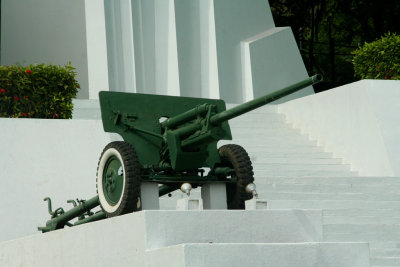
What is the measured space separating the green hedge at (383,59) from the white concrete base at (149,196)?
652cm

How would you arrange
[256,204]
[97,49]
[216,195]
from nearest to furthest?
[256,204] → [216,195] → [97,49]

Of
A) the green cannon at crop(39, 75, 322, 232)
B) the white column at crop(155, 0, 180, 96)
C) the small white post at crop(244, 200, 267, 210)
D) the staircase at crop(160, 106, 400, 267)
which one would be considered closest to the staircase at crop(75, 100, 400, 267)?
the staircase at crop(160, 106, 400, 267)

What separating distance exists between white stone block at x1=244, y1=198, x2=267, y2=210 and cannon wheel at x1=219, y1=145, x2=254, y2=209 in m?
0.23

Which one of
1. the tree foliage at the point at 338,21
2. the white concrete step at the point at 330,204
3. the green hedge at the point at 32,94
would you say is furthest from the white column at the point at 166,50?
the tree foliage at the point at 338,21

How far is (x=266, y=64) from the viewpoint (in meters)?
16.5

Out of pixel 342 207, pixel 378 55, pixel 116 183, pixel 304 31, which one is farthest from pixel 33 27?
pixel 304 31

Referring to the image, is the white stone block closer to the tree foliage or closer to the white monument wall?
the white monument wall

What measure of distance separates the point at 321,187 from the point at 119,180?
12.8ft

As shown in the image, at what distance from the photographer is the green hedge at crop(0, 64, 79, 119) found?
37.5 feet

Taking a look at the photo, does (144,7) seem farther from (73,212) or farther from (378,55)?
(73,212)

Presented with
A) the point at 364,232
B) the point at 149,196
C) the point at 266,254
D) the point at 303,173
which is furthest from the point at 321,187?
the point at 266,254

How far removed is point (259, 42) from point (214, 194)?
8.95 m

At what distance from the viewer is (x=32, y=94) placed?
11516 millimetres

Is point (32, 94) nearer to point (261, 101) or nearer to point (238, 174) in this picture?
point (238, 174)
